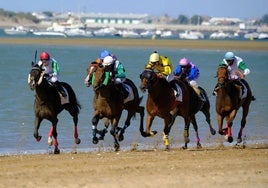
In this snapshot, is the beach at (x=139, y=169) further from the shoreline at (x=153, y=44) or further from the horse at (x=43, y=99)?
the shoreline at (x=153, y=44)

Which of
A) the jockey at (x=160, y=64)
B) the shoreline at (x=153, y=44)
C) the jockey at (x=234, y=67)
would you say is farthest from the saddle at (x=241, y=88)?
the shoreline at (x=153, y=44)

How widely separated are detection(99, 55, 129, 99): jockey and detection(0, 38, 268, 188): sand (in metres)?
1.41

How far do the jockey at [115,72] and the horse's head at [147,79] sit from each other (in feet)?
2.22

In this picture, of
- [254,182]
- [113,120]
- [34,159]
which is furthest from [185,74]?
[254,182]

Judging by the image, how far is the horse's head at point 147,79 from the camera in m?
19.5

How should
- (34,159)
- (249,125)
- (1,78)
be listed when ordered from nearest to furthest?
(34,159) < (249,125) < (1,78)

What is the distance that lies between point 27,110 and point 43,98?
1270 centimetres

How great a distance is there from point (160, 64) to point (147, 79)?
1164 millimetres

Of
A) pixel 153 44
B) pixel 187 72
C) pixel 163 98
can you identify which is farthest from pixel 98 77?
pixel 153 44

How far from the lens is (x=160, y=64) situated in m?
20.6

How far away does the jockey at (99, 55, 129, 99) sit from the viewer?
19.8 m

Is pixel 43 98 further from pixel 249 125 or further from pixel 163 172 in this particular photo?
pixel 249 125

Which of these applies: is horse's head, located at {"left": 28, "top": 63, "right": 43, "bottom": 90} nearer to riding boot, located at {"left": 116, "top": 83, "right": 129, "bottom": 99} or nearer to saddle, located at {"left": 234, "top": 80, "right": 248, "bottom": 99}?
riding boot, located at {"left": 116, "top": 83, "right": 129, "bottom": 99}

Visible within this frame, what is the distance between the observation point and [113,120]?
20.1 metres
